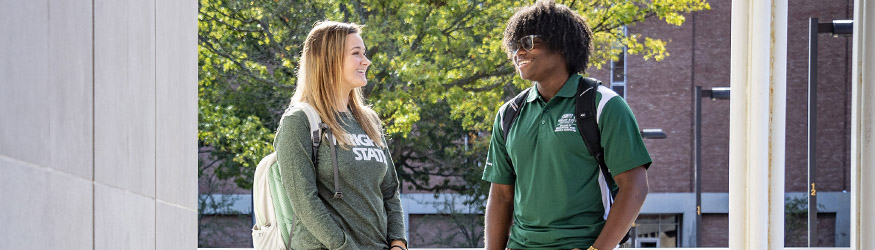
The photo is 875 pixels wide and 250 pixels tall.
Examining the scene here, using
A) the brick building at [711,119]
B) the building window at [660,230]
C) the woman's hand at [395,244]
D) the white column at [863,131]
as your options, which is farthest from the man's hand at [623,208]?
the building window at [660,230]

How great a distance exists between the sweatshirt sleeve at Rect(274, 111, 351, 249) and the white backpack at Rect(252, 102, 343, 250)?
3cm

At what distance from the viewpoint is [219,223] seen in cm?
2077

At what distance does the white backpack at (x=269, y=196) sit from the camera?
3098 millimetres

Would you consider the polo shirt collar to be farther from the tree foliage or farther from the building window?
the building window

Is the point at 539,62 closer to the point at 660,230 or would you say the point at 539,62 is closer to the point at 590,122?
the point at 590,122

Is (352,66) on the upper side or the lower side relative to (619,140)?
upper

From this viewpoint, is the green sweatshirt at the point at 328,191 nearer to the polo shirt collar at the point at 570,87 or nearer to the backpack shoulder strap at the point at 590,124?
the polo shirt collar at the point at 570,87

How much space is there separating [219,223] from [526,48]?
18.8 meters

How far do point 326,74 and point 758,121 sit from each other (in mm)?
2589

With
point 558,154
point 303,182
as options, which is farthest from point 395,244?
point 558,154

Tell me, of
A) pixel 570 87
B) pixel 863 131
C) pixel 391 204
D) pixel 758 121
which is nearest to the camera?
pixel 570 87

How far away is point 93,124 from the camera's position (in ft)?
4.76

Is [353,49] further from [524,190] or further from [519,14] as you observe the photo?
[524,190]

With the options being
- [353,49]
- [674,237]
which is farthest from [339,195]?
[674,237]
